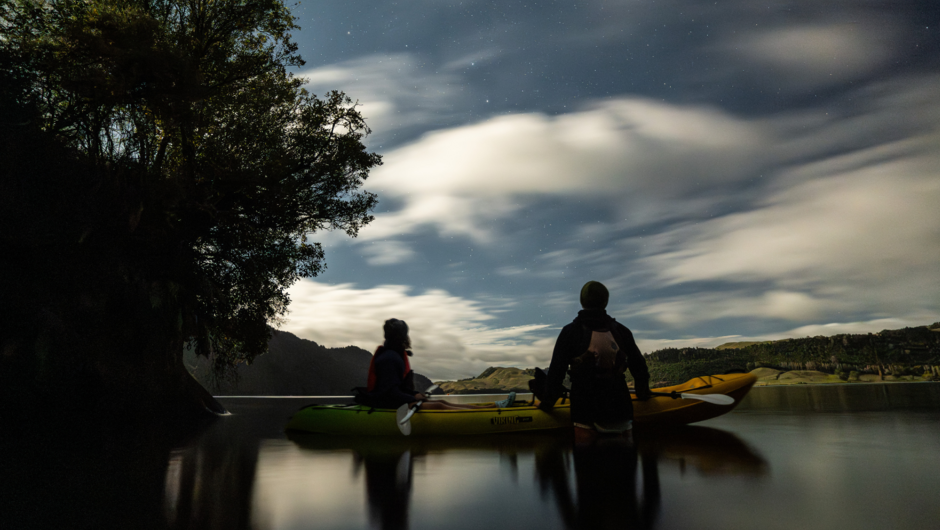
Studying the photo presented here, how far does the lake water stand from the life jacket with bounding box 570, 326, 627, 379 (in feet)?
3.36

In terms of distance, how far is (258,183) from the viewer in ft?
51.7

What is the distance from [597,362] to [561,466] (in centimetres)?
130

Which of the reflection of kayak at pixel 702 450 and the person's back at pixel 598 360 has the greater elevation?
the person's back at pixel 598 360

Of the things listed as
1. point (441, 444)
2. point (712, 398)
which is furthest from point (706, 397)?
point (441, 444)

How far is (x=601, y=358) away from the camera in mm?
6129

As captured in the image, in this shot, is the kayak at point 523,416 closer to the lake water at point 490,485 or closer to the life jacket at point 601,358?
the lake water at point 490,485

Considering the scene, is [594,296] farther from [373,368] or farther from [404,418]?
[373,368]

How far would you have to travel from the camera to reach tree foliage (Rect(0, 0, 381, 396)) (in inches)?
521

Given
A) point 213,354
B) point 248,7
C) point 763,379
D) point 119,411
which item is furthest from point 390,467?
point 763,379

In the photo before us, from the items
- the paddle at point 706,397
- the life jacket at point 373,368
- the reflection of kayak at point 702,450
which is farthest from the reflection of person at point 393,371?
the paddle at point 706,397

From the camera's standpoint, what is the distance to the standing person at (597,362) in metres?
6.16

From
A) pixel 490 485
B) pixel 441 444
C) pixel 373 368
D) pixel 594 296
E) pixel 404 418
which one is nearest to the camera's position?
pixel 490 485

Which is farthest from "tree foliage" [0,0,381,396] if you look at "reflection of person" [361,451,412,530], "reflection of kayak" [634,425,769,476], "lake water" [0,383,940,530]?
"reflection of kayak" [634,425,769,476]

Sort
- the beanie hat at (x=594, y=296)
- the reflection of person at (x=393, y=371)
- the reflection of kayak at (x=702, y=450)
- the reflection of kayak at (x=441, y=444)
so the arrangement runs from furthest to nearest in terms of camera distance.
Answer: the reflection of person at (x=393, y=371) < the reflection of kayak at (x=441, y=444) < the beanie hat at (x=594, y=296) < the reflection of kayak at (x=702, y=450)
